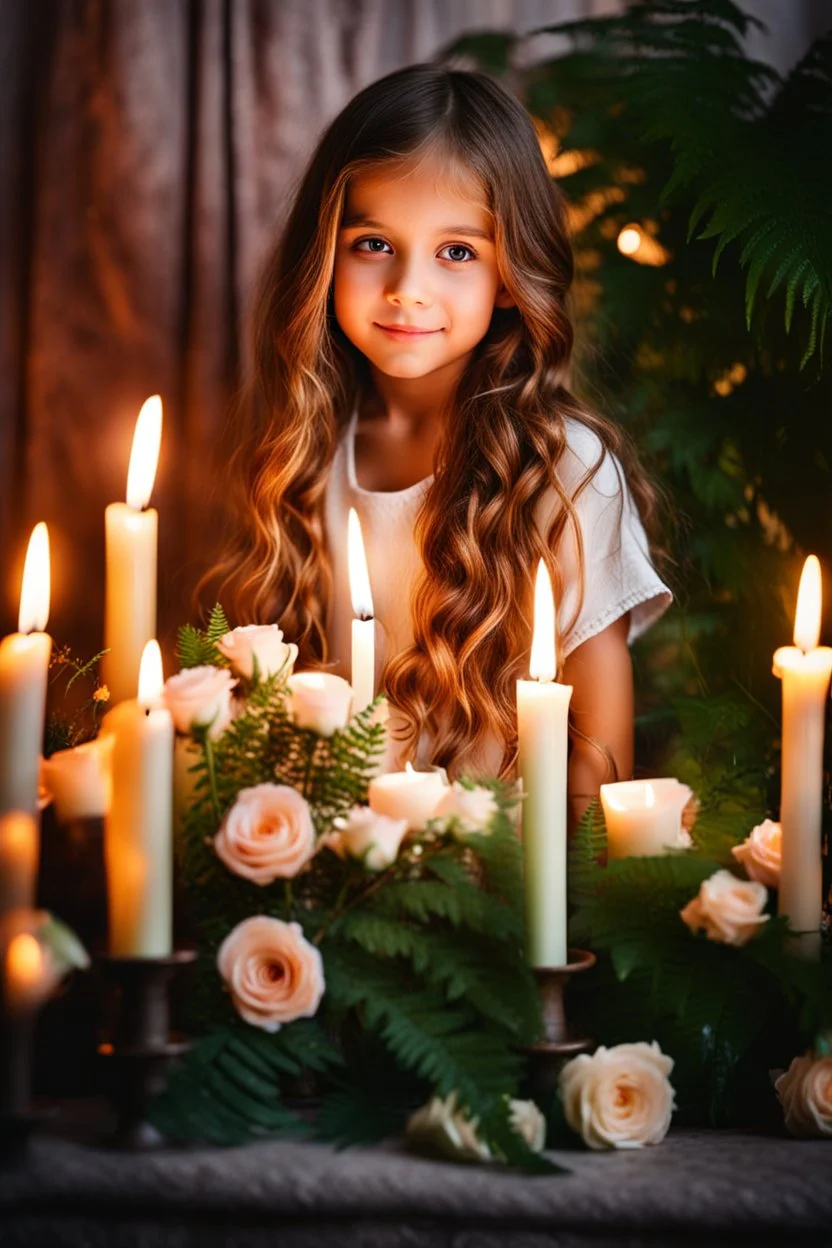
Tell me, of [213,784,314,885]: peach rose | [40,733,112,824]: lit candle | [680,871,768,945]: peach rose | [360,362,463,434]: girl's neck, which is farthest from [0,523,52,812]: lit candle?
[360,362,463,434]: girl's neck

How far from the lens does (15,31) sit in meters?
1.98

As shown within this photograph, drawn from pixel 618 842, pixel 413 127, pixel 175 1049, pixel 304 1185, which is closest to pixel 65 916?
pixel 175 1049

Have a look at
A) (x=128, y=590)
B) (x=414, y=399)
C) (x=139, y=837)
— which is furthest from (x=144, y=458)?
(x=414, y=399)

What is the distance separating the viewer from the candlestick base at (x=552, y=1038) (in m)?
0.87

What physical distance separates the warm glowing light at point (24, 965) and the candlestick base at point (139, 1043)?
0.17 ft

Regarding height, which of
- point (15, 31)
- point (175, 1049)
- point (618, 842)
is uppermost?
point (15, 31)

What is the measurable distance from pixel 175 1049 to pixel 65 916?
15 centimetres

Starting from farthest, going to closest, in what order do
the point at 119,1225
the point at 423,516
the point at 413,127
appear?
the point at 423,516, the point at 413,127, the point at 119,1225

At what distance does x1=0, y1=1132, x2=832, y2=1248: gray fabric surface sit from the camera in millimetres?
762

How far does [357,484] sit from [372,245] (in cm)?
32

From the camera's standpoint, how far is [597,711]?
1491mm

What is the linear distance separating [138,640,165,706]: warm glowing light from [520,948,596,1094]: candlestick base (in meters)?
0.32

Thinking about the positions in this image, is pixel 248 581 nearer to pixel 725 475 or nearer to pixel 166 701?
pixel 725 475

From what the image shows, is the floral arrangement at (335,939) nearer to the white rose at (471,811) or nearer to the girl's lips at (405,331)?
the white rose at (471,811)
